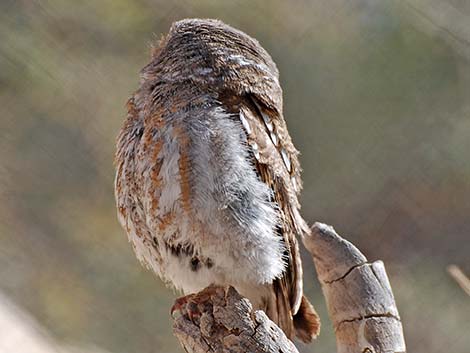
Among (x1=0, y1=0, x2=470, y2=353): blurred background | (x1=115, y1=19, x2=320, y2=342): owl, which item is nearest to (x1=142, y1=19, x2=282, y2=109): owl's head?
(x1=115, y1=19, x2=320, y2=342): owl

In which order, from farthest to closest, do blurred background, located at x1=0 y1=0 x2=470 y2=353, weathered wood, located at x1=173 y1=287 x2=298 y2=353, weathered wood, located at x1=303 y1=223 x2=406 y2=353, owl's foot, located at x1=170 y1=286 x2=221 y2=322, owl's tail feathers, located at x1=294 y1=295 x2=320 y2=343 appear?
blurred background, located at x1=0 y1=0 x2=470 y2=353 → owl's tail feathers, located at x1=294 y1=295 x2=320 y2=343 → weathered wood, located at x1=303 y1=223 x2=406 y2=353 → owl's foot, located at x1=170 y1=286 x2=221 y2=322 → weathered wood, located at x1=173 y1=287 x2=298 y2=353

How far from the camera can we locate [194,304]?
2.65m

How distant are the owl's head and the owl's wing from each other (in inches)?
2.3

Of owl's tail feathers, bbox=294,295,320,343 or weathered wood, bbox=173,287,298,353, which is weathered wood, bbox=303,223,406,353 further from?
weathered wood, bbox=173,287,298,353

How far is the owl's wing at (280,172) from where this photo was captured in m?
2.79

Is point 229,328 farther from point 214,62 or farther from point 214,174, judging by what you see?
point 214,62

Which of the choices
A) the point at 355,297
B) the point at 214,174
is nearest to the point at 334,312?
the point at 355,297

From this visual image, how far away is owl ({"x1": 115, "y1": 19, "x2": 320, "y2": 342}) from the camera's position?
2668 millimetres

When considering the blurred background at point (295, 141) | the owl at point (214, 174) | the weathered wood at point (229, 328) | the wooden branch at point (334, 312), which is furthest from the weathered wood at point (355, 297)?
the blurred background at point (295, 141)

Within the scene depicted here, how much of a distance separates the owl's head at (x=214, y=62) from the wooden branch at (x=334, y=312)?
497 millimetres

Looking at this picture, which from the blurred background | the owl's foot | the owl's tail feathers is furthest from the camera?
the blurred background

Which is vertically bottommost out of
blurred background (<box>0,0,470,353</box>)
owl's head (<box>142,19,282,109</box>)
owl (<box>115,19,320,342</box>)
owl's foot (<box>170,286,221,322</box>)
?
owl's foot (<box>170,286,221,322</box>)

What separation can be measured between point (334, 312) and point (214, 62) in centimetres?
86

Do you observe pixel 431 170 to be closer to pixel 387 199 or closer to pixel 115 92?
pixel 387 199
